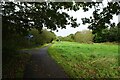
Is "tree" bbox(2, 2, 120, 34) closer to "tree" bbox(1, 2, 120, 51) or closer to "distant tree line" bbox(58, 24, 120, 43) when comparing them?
"tree" bbox(1, 2, 120, 51)

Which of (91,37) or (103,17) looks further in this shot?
(91,37)

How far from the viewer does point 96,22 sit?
12352mm

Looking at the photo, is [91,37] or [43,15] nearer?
[43,15]

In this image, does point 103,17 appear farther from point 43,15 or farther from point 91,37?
point 91,37

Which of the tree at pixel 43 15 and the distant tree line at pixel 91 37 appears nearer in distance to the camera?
the tree at pixel 43 15

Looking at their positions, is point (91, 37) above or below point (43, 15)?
below

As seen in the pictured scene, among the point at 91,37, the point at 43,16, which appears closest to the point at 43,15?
the point at 43,16

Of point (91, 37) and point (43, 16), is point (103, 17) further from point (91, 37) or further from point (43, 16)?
point (91, 37)

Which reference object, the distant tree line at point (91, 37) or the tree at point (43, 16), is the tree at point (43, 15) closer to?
the tree at point (43, 16)

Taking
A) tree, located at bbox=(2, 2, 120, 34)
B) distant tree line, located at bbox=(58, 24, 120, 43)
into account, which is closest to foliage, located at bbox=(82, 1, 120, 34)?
tree, located at bbox=(2, 2, 120, 34)

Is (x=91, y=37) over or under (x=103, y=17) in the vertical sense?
under

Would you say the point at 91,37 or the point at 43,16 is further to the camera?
the point at 91,37

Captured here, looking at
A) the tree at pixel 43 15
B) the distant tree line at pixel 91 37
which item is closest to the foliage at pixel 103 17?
the tree at pixel 43 15

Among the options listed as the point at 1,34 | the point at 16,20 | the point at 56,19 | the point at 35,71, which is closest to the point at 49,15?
the point at 56,19
